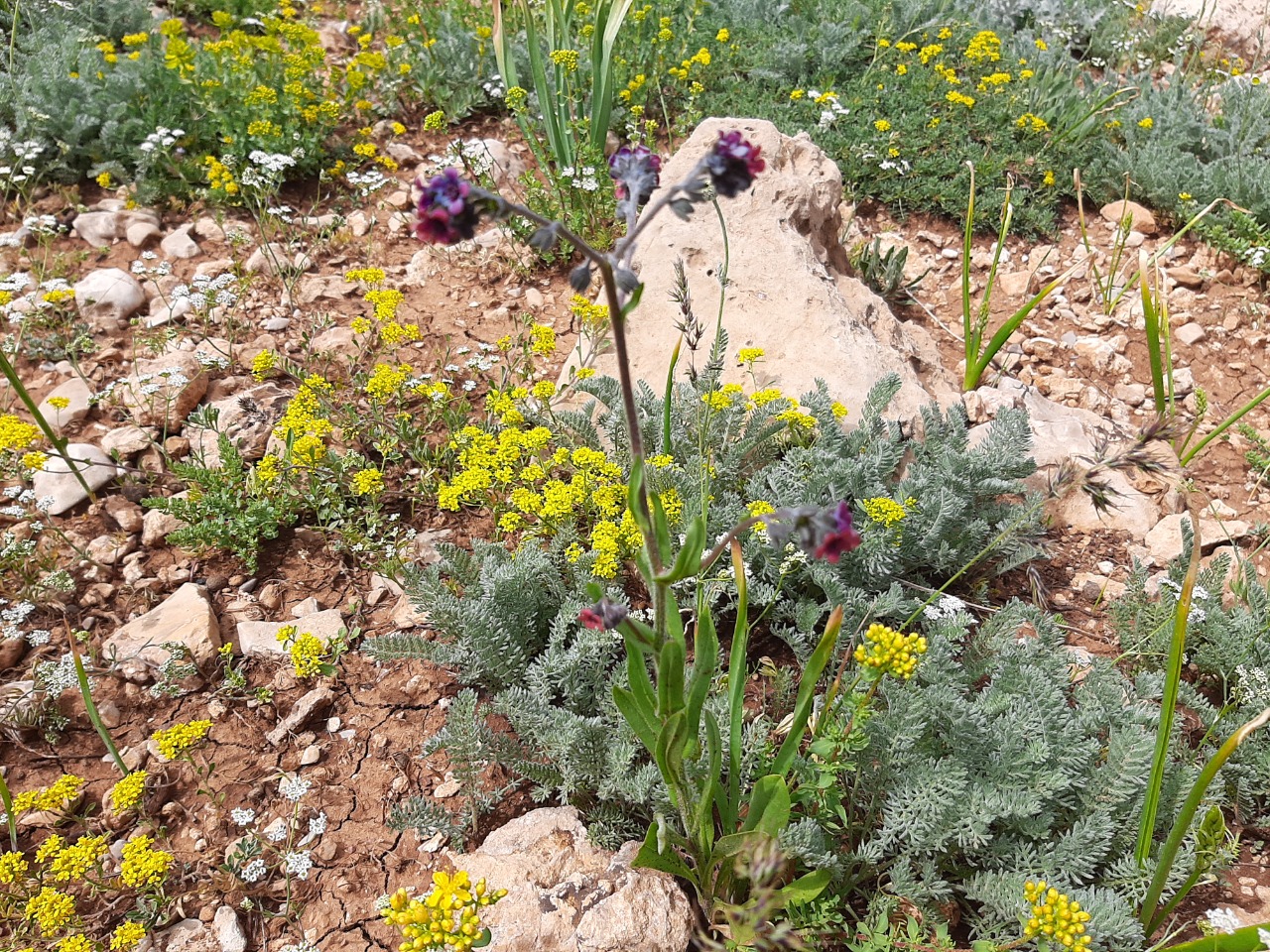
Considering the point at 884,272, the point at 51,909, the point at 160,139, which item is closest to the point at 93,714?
the point at 51,909

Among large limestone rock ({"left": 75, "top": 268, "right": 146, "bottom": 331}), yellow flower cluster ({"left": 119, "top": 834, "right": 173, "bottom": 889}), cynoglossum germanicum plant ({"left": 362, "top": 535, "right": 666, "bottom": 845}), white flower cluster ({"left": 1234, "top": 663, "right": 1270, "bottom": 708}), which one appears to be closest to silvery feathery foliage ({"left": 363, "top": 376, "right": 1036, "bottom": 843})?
cynoglossum germanicum plant ({"left": 362, "top": 535, "right": 666, "bottom": 845})

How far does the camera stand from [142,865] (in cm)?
221

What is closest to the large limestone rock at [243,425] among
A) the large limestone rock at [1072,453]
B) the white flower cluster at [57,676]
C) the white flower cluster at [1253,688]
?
the white flower cluster at [57,676]

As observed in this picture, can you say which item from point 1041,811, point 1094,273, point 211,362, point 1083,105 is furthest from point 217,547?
point 1083,105

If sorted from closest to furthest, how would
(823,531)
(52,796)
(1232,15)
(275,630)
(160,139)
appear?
(823,531) < (52,796) < (275,630) < (160,139) < (1232,15)

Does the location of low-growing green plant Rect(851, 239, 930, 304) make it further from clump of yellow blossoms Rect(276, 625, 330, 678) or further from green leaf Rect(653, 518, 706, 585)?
green leaf Rect(653, 518, 706, 585)

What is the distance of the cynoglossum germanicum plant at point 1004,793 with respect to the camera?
222 cm

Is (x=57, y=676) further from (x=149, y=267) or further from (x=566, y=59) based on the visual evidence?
(x=566, y=59)

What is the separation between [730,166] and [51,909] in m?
2.36

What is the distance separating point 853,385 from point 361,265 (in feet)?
8.86

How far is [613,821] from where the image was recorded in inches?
94.6

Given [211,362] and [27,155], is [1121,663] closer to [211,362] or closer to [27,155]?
[211,362]

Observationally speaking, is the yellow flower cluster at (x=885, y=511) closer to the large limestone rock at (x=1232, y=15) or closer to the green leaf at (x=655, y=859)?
the green leaf at (x=655, y=859)

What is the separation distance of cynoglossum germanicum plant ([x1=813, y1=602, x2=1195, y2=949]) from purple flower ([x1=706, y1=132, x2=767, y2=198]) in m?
1.50
